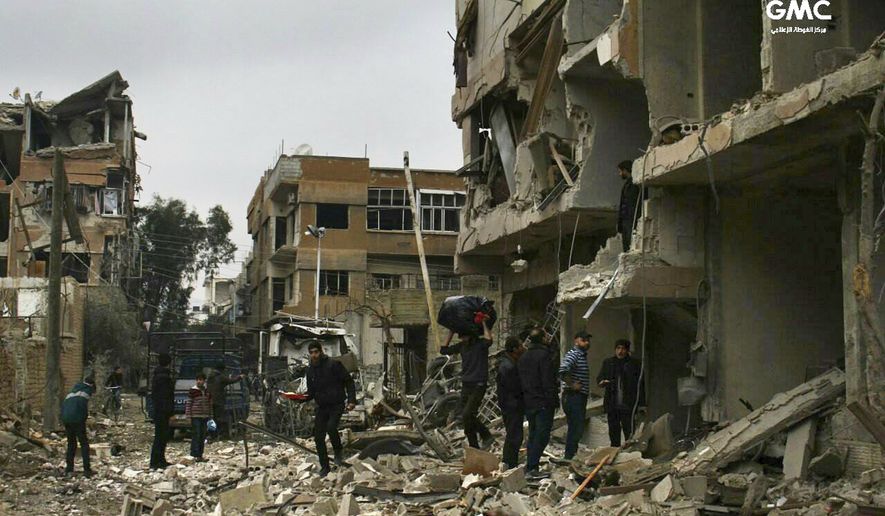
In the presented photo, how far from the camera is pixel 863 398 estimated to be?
1117 cm

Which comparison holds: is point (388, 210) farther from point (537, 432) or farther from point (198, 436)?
point (537, 432)

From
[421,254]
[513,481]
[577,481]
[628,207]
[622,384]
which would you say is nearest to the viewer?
[513,481]

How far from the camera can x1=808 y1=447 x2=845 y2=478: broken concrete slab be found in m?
11.0

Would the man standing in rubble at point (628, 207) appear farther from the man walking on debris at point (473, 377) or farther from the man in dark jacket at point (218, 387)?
the man in dark jacket at point (218, 387)

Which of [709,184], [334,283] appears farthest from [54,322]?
[334,283]

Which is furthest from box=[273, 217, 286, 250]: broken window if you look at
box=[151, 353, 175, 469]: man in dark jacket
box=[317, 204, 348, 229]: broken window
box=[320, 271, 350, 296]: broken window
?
box=[151, 353, 175, 469]: man in dark jacket

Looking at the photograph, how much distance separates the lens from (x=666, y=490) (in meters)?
10.7

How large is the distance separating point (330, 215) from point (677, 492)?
41.5 meters

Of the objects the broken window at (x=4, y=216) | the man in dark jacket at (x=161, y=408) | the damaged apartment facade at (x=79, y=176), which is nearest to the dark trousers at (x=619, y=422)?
the man in dark jacket at (x=161, y=408)

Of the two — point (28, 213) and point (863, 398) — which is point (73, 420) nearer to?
point (863, 398)

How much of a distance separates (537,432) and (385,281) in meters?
39.0

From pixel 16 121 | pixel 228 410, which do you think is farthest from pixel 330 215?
pixel 228 410

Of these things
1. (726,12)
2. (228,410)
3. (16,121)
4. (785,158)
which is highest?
(16,121)

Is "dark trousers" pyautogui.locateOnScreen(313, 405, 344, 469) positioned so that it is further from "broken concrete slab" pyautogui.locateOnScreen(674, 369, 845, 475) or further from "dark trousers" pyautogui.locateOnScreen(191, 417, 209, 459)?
"dark trousers" pyautogui.locateOnScreen(191, 417, 209, 459)
